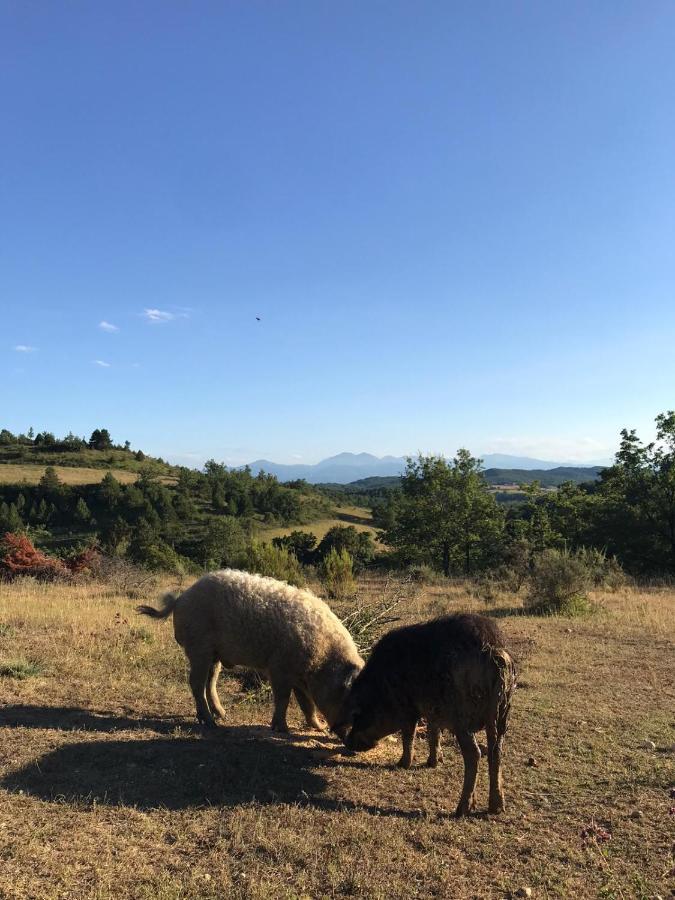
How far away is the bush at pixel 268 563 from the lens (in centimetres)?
1469

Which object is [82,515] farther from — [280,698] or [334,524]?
[280,698]

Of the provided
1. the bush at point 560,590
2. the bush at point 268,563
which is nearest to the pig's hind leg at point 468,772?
the bush at point 268,563

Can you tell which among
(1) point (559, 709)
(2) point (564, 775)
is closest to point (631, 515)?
(1) point (559, 709)

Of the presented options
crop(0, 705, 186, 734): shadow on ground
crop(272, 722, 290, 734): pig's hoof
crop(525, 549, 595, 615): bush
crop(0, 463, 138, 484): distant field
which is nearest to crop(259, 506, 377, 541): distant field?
crop(0, 463, 138, 484): distant field

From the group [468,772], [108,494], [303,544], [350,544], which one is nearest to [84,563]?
[468,772]

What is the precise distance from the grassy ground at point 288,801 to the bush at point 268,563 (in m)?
5.75

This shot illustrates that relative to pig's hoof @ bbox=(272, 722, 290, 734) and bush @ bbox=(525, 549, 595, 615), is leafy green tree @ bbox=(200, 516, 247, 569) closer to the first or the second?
bush @ bbox=(525, 549, 595, 615)

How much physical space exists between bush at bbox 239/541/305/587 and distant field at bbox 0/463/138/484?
64408 mm

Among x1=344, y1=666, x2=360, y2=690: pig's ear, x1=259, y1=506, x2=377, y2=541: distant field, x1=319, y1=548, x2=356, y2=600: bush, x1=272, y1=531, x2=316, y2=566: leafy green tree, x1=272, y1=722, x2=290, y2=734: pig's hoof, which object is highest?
x1=344, y1=666, x2=360, y2=690: pig's ear

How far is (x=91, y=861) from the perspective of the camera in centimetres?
389

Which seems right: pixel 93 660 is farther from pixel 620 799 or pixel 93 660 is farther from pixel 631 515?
pixel 631 515

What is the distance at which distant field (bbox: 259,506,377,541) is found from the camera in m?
66.9

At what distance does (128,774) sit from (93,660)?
14.0ft

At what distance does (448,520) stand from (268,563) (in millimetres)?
19208
